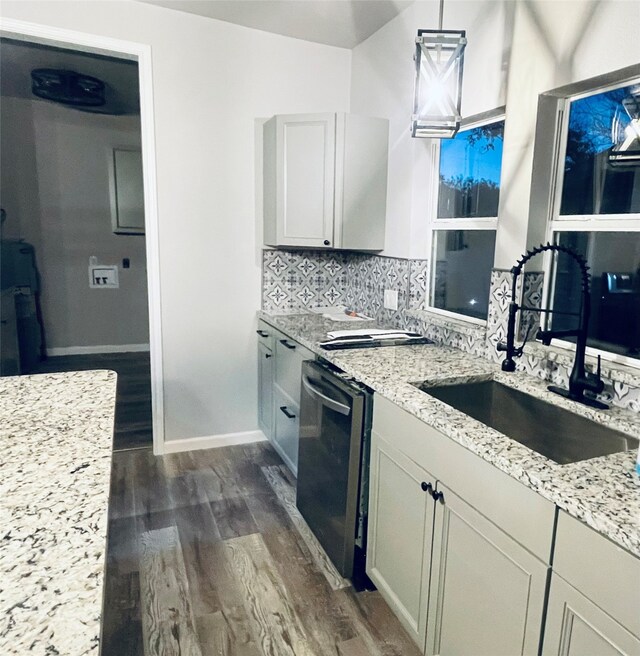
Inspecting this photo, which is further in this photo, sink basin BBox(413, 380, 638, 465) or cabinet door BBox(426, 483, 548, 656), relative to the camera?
sink basin BBox(413, 380, 638, 465)

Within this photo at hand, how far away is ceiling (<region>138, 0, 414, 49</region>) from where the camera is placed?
2.60 meters

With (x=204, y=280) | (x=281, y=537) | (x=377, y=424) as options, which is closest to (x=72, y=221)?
(x=204, y=280)

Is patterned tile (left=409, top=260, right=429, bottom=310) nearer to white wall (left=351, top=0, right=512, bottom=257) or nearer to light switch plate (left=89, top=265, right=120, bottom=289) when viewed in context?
white wall (left=351, top=0, right=512, bottom=257)

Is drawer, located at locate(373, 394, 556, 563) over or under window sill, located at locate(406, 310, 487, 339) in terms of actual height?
under

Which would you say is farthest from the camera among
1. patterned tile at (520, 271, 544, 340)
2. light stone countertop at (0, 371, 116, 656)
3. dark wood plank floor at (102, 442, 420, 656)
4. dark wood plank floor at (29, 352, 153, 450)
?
dark wood plank floor at (29, 352, 153, 450)

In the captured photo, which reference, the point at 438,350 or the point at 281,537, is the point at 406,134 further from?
the point at 281,537

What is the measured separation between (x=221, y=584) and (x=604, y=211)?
2068 mm

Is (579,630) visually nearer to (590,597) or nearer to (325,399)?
(590,597)

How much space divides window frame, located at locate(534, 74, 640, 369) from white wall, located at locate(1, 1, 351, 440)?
5.65 ft

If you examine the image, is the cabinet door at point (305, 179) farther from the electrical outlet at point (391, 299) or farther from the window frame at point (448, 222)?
the window frame at point (448, 222)

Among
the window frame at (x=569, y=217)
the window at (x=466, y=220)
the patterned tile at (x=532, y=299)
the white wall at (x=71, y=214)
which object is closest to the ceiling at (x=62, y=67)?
the white wall at (x=71, y=214)

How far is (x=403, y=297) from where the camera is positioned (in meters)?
2.79

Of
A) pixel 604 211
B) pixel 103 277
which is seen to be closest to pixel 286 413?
pixel 604 211

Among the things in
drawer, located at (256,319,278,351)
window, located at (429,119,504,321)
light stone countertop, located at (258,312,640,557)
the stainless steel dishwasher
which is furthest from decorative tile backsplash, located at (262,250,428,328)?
the stainless steel dishwasher
